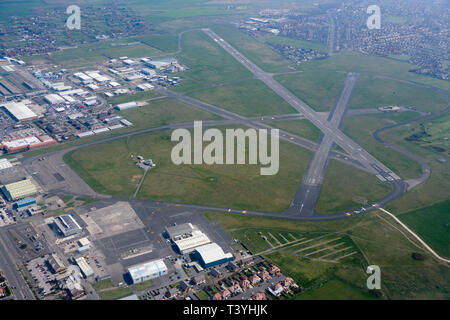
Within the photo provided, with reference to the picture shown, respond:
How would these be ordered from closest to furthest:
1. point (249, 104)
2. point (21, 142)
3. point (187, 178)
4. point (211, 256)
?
point (211, 256) < point (187, 178) < point (21, 142) < point (249, 104)

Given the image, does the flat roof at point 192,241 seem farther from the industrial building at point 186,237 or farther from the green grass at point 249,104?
the green grass at point 249,104

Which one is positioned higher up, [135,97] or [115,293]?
[135,97]

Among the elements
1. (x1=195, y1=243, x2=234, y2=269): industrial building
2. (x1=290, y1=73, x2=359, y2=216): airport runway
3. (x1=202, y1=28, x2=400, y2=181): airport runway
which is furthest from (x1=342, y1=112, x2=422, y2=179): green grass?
(x1=195, y1=243, x2=234, y2=269): industrial building

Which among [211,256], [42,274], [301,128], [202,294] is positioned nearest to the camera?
[202,294]

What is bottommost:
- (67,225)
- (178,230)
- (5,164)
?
(178,230)

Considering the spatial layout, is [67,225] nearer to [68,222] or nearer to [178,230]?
[68,222]

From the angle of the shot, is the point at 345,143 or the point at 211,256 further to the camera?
the point at 345,143

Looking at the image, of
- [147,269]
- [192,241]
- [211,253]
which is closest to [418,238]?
[211,253]
